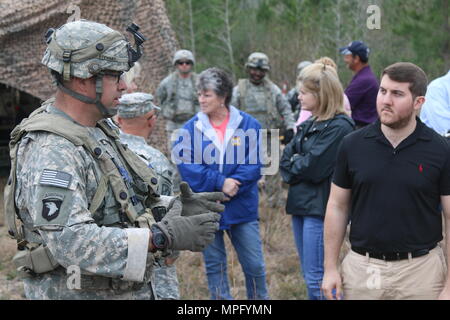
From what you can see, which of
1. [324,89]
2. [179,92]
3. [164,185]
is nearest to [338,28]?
[179,92]

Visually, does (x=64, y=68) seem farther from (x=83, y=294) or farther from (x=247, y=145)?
(x=247, y=145)

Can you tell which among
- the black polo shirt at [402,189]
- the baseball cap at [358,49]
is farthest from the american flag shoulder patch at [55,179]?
the baseball cap at [358,49]

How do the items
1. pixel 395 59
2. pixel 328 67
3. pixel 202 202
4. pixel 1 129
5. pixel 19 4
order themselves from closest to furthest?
pixel 202 202 < pixel 328 67 < pixel 19 4 < pixel 1 129 < pixel 395 59

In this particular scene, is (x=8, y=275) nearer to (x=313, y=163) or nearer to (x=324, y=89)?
(x=313, y=163)

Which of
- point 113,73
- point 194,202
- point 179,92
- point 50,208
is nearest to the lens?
point 50,208

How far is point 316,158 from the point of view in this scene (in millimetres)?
4363

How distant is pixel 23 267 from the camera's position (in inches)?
102

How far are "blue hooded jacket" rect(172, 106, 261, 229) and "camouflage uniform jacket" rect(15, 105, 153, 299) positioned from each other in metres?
2.07

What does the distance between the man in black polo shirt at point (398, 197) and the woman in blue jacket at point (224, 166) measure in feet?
4.85

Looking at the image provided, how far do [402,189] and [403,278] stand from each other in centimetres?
43

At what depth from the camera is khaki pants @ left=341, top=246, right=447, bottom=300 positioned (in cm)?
317

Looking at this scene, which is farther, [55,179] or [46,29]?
[46,29]

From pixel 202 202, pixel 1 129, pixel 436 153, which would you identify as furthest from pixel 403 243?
pixel 1 129

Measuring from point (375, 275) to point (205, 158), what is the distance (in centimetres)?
186
